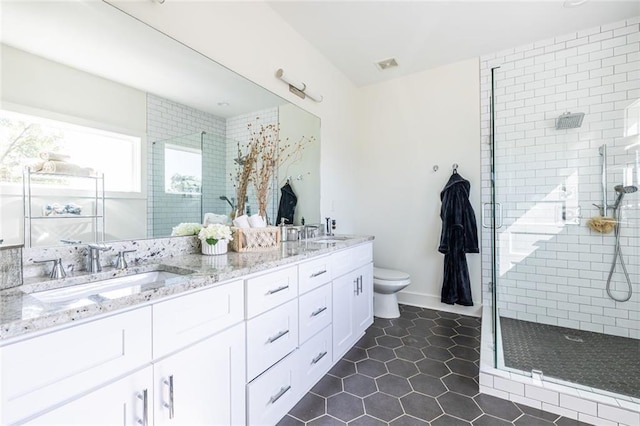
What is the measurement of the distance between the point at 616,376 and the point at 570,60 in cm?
263

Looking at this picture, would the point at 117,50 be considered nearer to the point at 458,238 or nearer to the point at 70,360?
the point at 70,360

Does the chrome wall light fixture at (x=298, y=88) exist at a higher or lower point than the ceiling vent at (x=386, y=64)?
lower

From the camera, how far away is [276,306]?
1.50 m

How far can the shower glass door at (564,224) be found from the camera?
2.31 metres

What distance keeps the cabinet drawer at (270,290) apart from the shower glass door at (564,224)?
1512mm

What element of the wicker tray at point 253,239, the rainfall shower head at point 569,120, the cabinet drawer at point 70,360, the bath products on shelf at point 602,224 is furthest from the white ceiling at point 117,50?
the bath products on shelf at point 602,224

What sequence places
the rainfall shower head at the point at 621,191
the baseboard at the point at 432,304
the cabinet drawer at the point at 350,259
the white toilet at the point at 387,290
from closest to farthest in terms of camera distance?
the cabinet drawer at the point at 350,259 < the rainfall shower head at the point at 621,191 < the white toilet at the point at 387,290 < the baseboard at the point at 432,304

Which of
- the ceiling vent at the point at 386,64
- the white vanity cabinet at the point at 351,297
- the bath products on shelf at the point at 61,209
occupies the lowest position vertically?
the white vanity cabinet at the point at 351,297

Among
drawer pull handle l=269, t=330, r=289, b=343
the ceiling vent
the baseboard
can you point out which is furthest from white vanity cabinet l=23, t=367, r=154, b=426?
the ceiling vent

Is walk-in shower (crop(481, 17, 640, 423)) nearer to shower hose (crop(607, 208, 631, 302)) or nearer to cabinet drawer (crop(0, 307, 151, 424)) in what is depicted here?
shower hose (crop(607, 208, 631, 302))

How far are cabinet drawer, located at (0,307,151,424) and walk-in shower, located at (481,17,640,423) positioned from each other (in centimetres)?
216

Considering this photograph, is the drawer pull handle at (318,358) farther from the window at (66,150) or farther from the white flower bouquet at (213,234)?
the window at (66,150)

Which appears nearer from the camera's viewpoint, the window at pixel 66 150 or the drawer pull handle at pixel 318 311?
the window at pixel 66 150

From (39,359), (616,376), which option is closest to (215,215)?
(39,359)
